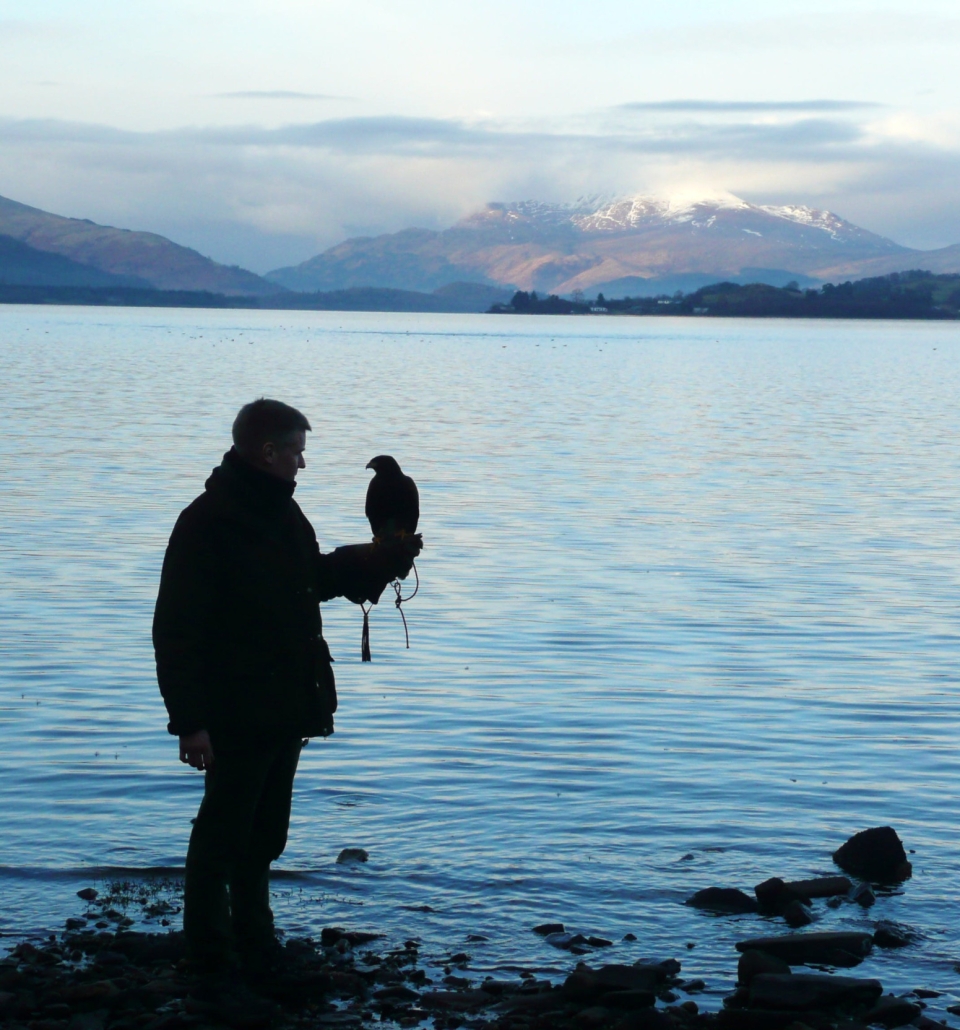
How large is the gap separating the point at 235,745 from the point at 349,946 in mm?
A: 1715

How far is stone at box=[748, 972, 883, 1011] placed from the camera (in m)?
7.35

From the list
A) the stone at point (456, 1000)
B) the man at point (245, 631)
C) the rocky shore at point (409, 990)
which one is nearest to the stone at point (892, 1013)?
the rocky shore at point (409, 990)

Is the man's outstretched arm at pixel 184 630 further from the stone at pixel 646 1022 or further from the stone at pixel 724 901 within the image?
the stone at pixel 724 901

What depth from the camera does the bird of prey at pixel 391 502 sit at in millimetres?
7262

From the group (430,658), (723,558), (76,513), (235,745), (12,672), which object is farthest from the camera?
(76,513)

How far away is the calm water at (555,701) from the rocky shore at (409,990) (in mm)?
260

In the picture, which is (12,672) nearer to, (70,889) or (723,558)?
(70,889)

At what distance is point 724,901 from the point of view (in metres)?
8.96

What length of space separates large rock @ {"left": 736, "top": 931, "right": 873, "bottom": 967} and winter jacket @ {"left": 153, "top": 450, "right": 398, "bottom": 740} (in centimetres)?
259

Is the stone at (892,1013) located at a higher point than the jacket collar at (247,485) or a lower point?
lower

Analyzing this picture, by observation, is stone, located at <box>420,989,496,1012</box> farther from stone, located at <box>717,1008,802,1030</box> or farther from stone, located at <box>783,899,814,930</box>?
stone, located at <box>783,899,814,930</box>

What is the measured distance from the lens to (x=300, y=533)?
725cm

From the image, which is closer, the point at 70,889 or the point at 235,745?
the point at 235,745

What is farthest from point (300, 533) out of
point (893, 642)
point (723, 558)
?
point (723, 558)
